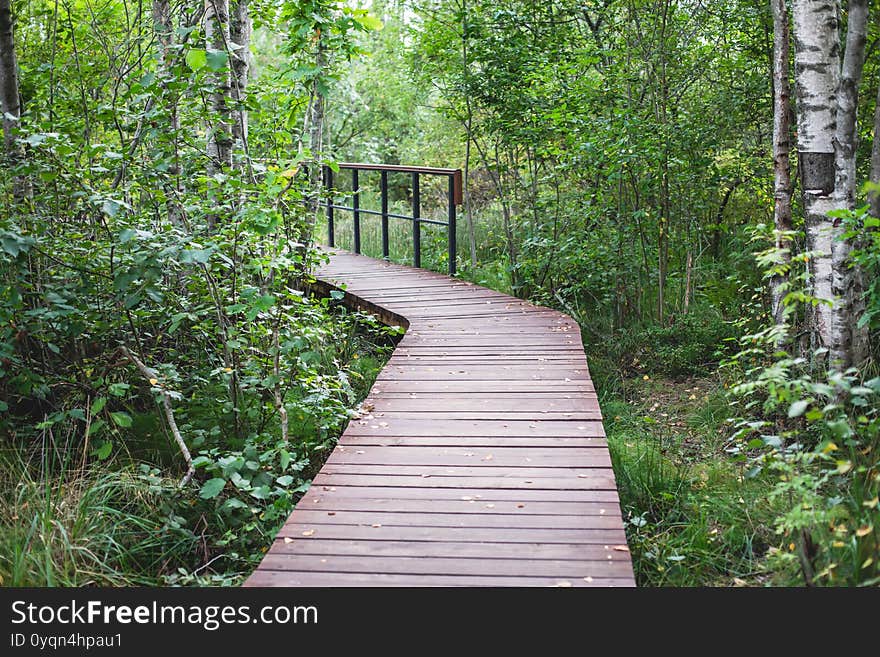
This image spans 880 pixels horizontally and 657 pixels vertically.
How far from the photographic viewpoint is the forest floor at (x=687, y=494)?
3332 millimetres

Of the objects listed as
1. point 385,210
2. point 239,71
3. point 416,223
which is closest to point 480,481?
point 239,71

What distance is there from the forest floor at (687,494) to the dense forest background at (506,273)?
0.06 feet

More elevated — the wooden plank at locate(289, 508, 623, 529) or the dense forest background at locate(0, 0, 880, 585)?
the dense forest background at locate(0, 0, 880, 585)

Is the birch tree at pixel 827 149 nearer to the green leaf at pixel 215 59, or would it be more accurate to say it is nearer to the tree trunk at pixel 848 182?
the tree trunk at pixel 848 182

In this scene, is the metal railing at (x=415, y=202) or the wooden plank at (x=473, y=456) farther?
the metal railing at (x=415, y=202)

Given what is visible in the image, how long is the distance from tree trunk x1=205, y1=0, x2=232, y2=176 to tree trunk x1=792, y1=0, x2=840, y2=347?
2.85 metres

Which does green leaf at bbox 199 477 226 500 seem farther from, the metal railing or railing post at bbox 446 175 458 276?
railing post at bbox 446 175 458 276

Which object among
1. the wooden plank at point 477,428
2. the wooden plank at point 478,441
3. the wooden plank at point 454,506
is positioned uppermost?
the wooden plank at point 477,428

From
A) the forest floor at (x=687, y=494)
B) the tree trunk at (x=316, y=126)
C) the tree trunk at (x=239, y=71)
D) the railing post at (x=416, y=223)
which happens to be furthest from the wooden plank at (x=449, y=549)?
the railing post at (x=416, y=223)

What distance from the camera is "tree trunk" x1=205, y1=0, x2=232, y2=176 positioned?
4.11m

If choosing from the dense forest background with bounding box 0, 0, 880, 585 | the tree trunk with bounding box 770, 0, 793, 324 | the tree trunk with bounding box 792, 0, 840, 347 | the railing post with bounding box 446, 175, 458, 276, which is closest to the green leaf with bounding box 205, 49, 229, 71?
the dense forest background with bounding box 0, 0, 880, 585

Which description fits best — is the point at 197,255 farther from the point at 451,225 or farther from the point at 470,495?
the point at 451,225

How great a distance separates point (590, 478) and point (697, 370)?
119 inches

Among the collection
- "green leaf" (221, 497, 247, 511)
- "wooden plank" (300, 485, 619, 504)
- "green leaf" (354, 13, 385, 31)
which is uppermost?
"green leaf" (354, 13, 385, 31)
